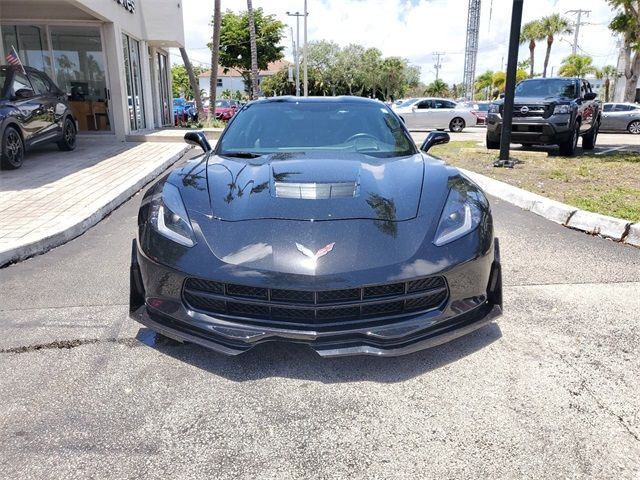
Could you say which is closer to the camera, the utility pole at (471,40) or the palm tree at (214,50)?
the palm tree at (214,50)

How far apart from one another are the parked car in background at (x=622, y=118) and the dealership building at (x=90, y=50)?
61.3 feet

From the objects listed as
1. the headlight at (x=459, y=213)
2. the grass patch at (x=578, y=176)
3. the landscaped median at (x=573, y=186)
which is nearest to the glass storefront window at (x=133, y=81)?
the grass patch at (x=578, y=176)

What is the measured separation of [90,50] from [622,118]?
2030 centimetres

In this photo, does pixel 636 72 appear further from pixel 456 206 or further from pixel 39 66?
pixel 456 206

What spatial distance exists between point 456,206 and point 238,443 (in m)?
1.65

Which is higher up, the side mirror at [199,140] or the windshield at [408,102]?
the windshield at [408,102]

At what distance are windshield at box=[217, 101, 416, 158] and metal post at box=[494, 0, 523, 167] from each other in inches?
217

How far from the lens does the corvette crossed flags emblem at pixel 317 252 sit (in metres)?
2.33

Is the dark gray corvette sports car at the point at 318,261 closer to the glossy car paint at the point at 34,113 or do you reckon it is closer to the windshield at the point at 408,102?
the glossy car paint at the point at 34,113

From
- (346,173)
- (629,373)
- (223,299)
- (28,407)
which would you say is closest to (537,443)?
(629,373)

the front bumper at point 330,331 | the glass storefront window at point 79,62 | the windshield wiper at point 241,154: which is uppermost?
the glass storefront window at point 79,62

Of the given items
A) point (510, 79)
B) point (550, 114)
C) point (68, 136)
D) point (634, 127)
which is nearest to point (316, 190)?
point (510, 79)

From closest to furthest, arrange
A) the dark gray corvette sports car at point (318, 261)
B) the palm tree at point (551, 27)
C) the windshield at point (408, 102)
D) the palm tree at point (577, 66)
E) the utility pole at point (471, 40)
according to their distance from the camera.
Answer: the dark gray corvette sports car at point (318, 261)
the windshield at point (408, 102)
the palm tree at point (551, 27)
the palm tree at point (577, 66)
the utility pole at point (471, 40)

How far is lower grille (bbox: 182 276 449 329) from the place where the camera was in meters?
2.33
